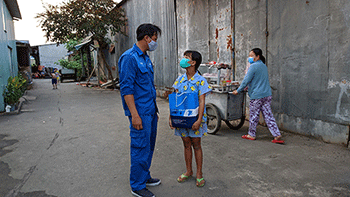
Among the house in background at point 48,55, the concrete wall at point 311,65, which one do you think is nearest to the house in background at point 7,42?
the concrete wall at point 311,65

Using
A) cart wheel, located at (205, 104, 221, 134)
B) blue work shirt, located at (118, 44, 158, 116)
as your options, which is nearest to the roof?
cart wheel, located at (205, 104, 221, 134)

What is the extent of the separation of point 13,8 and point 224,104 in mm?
13727

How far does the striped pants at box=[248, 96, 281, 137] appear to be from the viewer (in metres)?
4.48

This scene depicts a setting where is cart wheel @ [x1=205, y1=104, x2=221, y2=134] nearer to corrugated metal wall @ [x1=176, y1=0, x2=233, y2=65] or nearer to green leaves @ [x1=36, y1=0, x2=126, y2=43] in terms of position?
corrugated metal wall @ [x1=176, y1=0, x2=233, y2=65]

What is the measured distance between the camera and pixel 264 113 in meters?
4.59

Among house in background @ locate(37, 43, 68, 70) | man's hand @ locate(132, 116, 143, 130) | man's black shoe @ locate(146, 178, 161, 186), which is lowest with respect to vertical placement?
man's black shoe @ locate(146, 178, 161, 186)

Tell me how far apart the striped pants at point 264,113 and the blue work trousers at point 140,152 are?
2.54 meters

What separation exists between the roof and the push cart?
1198 cm

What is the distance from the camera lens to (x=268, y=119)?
4.54 meters

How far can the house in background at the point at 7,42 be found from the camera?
8.45 meters

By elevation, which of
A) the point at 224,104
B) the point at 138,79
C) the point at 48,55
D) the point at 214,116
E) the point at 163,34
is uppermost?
the point at 48,55

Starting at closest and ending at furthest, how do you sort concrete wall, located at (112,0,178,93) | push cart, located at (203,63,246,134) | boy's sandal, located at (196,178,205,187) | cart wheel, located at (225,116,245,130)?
boy's sandal, located at (196,178,205,187) < push cart, located at (203,63,246,134) < cart wheel, located at (225,116,245,130) < concrete wall, located at (112,0,178,93)

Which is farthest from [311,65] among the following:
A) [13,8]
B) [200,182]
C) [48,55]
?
[48,55]

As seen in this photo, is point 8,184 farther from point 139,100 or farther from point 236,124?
point 236,124
